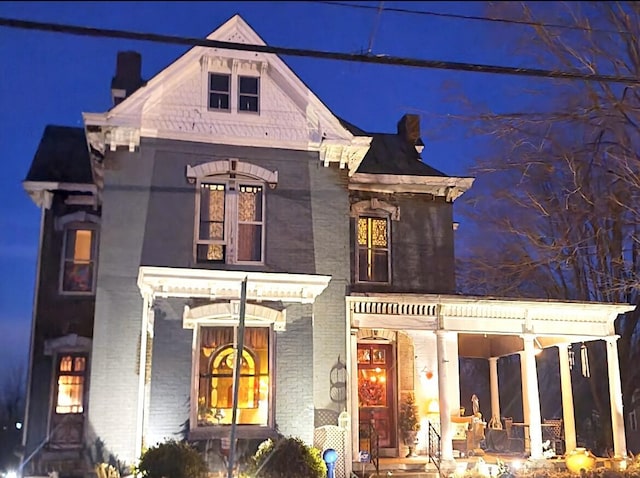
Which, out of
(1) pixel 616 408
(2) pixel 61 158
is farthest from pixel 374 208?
(2) pixel 61 158

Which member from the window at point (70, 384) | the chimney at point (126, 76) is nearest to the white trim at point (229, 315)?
the window at point (70, 384)

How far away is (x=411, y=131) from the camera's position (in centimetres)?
2069

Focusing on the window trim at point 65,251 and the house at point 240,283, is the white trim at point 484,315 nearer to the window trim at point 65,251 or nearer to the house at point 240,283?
the house at point 240,283

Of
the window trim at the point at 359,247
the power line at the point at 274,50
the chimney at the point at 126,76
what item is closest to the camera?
the power line at the point at 274,50

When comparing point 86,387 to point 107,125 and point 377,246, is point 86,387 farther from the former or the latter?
point 377,246

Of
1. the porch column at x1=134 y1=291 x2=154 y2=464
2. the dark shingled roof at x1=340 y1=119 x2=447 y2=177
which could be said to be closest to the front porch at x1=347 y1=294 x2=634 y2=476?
the dark shingled roof at x1=340 y1=119 x2=447 y2=177

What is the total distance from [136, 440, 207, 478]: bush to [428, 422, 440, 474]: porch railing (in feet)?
16.6

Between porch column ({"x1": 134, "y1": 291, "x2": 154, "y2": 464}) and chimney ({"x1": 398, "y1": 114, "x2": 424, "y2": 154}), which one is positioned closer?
porch column ({"x1": 134, "y1": 291, "x2": 154, "y2": 464})

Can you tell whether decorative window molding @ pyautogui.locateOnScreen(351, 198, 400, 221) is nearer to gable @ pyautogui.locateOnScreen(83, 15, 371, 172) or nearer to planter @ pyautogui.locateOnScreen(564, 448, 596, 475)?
gable @ pyautogui.locateOnScreen(83, 15, 371, 172)

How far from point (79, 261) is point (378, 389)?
761 centimetres

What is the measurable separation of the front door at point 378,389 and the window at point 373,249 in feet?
5.76

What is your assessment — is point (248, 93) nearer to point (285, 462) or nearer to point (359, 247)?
point (359, 247)

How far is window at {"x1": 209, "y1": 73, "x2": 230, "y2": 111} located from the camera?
15.9m

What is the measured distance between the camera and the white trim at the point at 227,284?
45.4 feet
